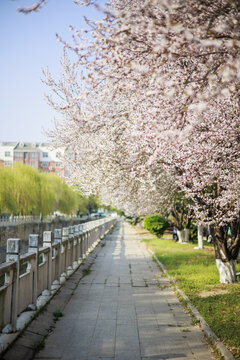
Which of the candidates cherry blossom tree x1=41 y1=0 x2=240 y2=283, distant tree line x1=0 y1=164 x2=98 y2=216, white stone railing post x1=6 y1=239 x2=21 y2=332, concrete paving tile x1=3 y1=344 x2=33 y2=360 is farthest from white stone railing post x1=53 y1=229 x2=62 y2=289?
distant tree line x1=0 y1=164 x2=98 y2=216

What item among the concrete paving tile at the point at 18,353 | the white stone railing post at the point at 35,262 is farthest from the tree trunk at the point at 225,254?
the concrete paving tile at the point at 18,353

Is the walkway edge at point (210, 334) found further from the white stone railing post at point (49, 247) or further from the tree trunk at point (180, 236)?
the tree trunk at point (180, 236)

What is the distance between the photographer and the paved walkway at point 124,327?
522 centimetres

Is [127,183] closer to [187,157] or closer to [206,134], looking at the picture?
[187,157]

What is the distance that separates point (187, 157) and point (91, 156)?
394 centimetres

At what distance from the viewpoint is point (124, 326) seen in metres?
6.50

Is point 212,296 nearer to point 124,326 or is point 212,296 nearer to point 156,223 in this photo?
point 124,326

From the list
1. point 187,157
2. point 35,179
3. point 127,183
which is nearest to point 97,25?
point 187,157

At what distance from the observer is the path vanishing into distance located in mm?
5215

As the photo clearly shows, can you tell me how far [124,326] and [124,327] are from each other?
0.05m

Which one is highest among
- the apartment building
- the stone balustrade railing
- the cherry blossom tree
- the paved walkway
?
the apartment building

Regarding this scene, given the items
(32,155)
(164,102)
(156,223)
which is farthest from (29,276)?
(32,155)

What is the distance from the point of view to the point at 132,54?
18.0ft

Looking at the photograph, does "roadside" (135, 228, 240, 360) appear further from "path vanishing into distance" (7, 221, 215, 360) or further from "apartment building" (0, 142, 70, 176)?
"apartment building" (0, 142, 70, 176)
